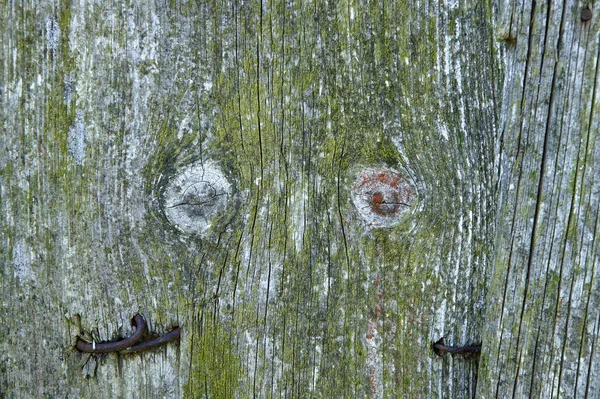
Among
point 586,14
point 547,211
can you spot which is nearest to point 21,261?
point 547,211

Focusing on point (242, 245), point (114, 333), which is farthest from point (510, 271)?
point (114, 333)

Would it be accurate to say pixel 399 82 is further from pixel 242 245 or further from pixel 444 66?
pixel 242 245

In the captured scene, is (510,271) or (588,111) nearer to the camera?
(588,111)

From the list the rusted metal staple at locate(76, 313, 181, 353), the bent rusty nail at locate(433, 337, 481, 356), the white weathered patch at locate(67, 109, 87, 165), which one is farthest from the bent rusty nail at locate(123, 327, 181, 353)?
the bent rusty nail at locate(433, 337, 481, 356)

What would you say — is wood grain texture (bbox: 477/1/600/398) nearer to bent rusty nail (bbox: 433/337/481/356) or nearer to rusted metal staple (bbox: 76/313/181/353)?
bent rusty nail (bbox: 433/337/481/356)

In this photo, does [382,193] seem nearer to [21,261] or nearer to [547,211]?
[547,211]
